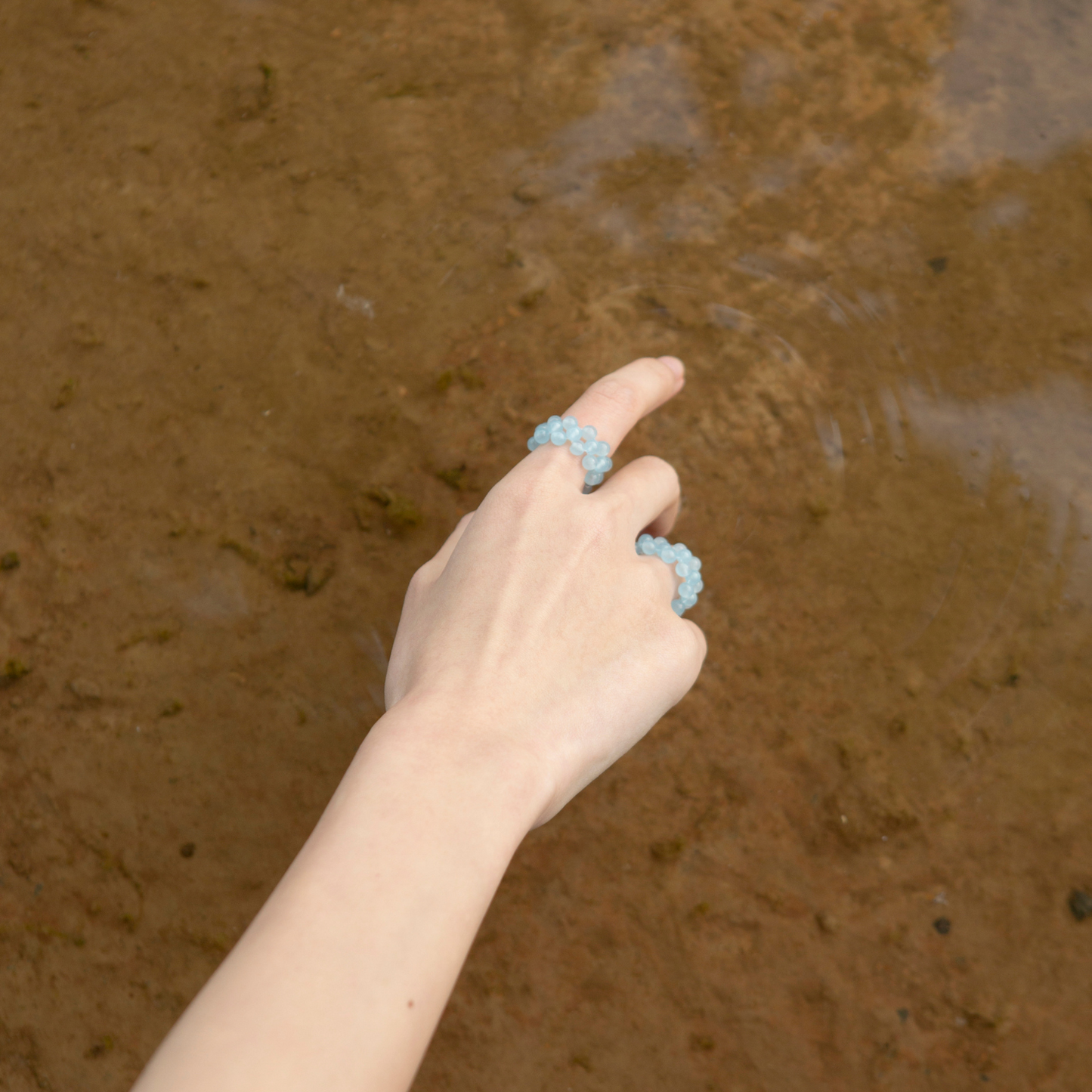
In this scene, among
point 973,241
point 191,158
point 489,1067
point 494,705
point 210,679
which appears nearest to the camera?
point 494,705

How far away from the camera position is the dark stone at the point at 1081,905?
144 centimetres

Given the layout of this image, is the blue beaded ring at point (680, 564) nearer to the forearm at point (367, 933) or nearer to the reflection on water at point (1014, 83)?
the forearm at point (367, 933)

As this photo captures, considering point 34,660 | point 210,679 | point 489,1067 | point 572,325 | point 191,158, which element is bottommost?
point 489,1067

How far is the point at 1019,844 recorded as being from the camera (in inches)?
57.9

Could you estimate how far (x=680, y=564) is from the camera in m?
1.31

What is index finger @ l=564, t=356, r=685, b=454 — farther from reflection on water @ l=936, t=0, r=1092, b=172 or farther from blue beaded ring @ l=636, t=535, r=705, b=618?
reflection on water @ l=936, t=0, r=1092, b=172

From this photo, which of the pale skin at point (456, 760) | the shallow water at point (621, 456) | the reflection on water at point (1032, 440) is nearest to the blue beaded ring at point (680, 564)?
the pale skin at point (456, 760)

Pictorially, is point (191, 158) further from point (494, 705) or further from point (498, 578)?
point (494, 705)

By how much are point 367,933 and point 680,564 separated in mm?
717

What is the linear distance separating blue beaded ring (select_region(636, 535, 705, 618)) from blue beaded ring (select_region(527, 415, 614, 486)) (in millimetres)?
148

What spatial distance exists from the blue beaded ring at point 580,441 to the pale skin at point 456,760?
0.06 feet

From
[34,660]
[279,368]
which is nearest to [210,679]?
[34,660]

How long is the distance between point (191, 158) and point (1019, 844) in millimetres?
2153

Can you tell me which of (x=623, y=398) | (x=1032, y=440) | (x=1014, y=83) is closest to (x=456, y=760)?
(x=623, y=398)
